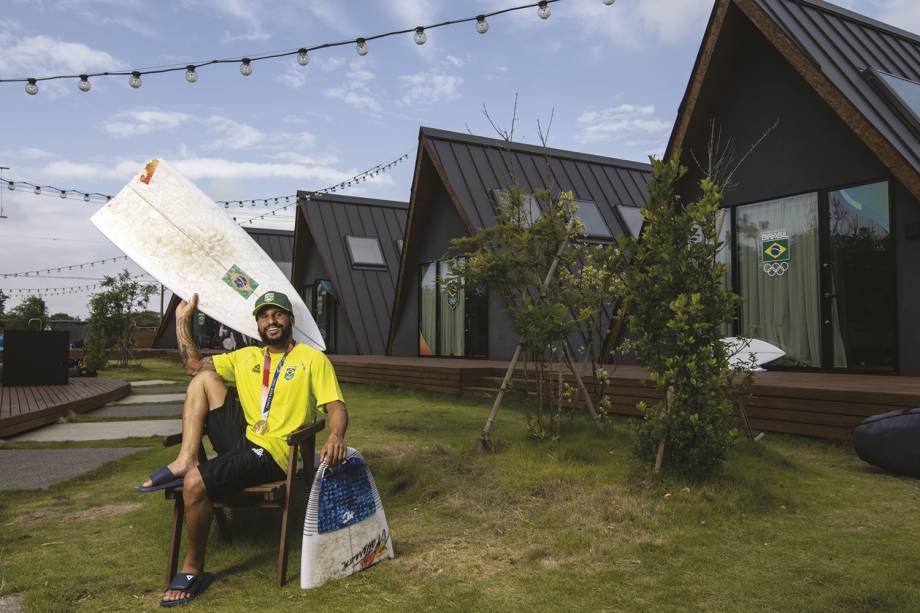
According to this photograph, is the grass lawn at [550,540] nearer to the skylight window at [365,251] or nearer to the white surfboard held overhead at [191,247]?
the white surfboard held overhead at [191,247]

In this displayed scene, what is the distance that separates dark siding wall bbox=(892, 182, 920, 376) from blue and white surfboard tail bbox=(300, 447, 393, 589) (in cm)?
695

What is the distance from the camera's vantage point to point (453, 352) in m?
15.9

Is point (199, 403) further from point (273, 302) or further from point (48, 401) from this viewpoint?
point (48, 401)

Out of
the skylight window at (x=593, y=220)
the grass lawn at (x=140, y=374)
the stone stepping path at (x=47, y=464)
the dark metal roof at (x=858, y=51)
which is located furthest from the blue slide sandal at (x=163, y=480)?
the grass lawn at (x=140, y=374)

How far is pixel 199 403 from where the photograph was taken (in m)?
3.64

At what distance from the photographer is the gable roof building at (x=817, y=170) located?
7945 millimetres

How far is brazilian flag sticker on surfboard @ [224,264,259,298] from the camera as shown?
4297 mm

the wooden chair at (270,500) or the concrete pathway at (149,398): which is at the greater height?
the wooden chair at (270,500)

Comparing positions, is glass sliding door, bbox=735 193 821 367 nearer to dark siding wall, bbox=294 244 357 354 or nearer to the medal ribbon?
the medal ribbon

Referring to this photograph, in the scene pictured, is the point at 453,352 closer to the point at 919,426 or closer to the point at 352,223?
the point at 352,223

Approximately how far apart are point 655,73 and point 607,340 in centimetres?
416

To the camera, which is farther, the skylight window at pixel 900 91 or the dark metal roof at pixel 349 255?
the dark metal roof at pixel 349 255

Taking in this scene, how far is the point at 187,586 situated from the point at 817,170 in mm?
8846

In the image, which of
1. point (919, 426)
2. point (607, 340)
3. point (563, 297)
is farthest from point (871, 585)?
point (607, 340)
